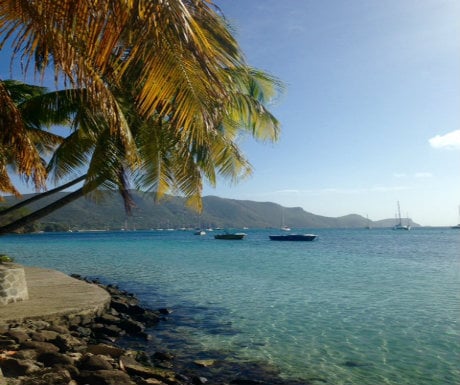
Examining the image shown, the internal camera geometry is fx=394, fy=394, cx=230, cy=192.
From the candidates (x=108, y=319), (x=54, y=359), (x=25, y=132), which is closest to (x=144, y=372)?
(x=54, y=359)

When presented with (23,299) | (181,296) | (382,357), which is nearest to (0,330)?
(23,299)

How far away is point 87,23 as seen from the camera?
143 inches

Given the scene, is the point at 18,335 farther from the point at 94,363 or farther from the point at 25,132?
the point at 25,132

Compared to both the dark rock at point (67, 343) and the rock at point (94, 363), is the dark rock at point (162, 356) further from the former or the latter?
the rock at point (94, 363)

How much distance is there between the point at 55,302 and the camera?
10594mm

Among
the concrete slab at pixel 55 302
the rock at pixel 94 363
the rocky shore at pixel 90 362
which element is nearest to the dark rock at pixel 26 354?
the rocky shore at pixel 90 362

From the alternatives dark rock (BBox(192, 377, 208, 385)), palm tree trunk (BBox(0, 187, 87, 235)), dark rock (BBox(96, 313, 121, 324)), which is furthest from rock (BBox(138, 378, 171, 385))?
palm tree trunk (BBox(0, 187, 87, 235))

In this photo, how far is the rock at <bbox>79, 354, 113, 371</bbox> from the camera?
20.8 ft

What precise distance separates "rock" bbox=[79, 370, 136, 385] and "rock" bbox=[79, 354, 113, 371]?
0.28 metres

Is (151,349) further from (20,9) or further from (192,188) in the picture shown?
(20,9)

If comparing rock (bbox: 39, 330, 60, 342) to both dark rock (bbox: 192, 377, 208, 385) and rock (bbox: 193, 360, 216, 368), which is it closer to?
rock (bbox: 193, 360, 216, 368)

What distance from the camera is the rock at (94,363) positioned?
633 centimetres

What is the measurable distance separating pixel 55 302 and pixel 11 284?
1216 mm

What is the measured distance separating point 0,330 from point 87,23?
665cm
